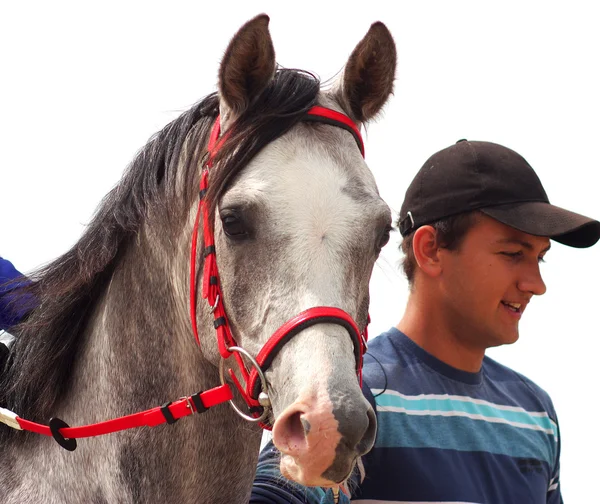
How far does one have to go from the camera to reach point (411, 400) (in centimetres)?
318

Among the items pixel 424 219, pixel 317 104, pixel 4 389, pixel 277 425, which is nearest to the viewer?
pixel 277 425

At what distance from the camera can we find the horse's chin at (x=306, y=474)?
2242 mm

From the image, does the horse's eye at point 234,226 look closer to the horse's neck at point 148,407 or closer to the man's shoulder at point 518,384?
the horse's neck at point 148,407

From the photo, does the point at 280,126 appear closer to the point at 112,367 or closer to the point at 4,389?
the point at 112,367

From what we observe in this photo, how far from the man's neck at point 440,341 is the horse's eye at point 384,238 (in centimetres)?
76

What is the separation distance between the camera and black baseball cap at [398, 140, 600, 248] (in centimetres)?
323

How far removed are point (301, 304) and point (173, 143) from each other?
95 cm

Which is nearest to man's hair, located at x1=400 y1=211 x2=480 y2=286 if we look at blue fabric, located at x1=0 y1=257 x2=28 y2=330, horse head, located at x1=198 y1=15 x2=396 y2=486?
horse head, located at x1=198 y1=15 x2=396 y2=486

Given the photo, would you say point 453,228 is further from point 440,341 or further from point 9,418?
point 9,418

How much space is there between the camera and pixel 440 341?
11.2ft

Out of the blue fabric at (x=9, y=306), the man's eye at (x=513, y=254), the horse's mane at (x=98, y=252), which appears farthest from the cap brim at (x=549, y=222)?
the blue fabric at (x=9, y=306)

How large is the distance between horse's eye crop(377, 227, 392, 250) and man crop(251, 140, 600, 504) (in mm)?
627

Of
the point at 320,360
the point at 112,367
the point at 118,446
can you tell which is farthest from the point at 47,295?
the point at 320,360

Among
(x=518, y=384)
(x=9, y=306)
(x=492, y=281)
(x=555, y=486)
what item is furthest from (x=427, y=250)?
(x=9, y=306)
